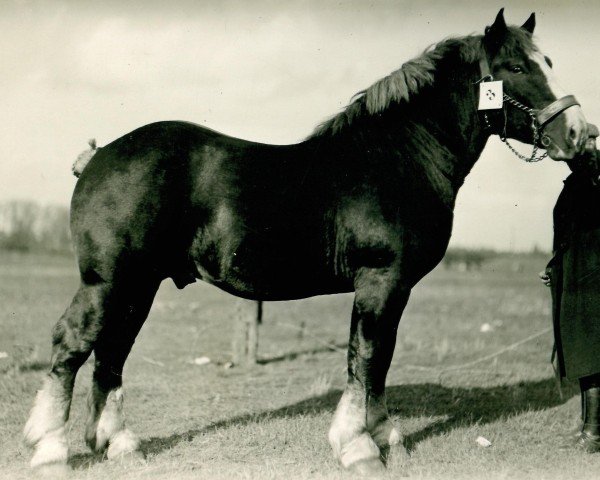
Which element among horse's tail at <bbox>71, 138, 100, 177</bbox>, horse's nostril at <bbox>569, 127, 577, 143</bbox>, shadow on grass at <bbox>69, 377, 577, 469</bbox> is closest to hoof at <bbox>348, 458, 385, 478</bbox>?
shadow on grass at <bbox>69, 377, 577, 469</bbox>

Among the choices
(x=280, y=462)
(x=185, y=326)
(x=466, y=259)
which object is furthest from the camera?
(x=466, y=259)

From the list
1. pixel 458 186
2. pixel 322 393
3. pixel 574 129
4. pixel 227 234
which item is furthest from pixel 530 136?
pixel 322 393

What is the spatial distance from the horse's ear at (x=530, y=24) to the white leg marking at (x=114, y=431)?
14.0ft

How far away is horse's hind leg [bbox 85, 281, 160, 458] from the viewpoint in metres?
4.56

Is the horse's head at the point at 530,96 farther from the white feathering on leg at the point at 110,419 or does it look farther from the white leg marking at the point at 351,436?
the white feathering on leg at the point at 110,419

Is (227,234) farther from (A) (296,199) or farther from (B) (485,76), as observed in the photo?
(B) (485,76)

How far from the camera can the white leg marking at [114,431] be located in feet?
14.6

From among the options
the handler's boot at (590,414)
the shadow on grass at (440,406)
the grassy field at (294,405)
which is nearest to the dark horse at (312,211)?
the grassy field at (294,405)

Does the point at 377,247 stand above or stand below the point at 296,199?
below

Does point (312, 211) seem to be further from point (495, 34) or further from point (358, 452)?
point (495, 34)

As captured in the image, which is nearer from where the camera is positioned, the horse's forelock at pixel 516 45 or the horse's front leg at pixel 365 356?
the horse's front leg at pixel 365 356

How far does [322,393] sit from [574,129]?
4.03 m

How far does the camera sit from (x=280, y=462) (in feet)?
14.8

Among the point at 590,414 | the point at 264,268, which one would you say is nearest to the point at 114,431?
the point at 264,268
